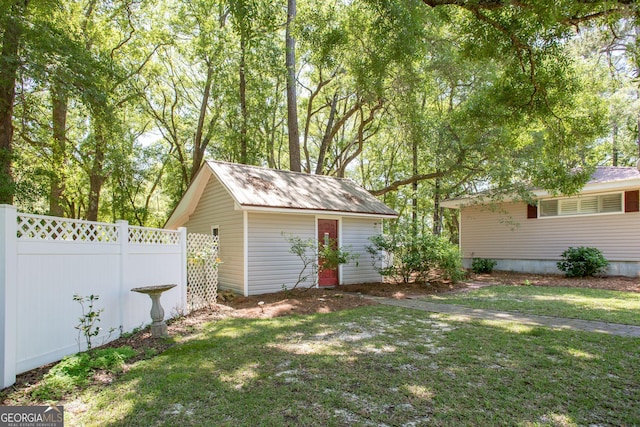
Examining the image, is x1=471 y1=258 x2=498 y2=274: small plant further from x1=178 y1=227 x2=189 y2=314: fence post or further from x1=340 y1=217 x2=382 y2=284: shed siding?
x1=178 y1=227 x2=189 y2=314: fence post

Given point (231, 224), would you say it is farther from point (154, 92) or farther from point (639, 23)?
point (154, 92)

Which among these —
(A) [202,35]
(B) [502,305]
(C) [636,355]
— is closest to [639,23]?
(C) [636,355]

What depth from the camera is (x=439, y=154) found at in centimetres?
1377

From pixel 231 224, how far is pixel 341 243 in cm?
354

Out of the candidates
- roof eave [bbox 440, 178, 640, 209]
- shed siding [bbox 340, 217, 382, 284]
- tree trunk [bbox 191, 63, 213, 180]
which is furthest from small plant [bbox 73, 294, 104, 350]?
tree trunk [bbox 191, 63, 213, 180]

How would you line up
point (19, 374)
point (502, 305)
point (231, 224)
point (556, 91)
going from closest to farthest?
1. point (19, 374)
2. point (556, 91)
3. point (502, 305)
4. point (231, 224)

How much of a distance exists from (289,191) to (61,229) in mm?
6870

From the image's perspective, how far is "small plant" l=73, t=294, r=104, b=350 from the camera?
4.49m

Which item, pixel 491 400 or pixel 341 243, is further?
pixel 341 243

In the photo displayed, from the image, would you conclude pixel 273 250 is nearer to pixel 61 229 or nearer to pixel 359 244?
pixel 359 244

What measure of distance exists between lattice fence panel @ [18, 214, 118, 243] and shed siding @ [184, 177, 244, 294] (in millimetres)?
4402

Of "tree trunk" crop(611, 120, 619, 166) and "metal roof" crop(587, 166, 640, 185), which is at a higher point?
"tree trunk" crop(611, 120, 619, 166)

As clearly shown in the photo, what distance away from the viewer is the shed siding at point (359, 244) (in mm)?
11555

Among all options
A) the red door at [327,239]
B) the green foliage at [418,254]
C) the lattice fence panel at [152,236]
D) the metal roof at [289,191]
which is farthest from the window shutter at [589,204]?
the lattice fence panel at [152,236]
